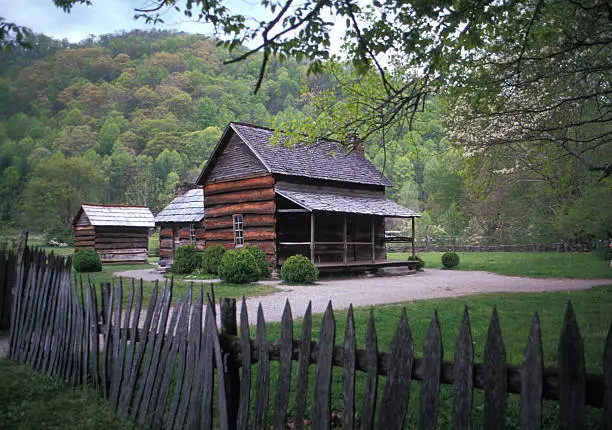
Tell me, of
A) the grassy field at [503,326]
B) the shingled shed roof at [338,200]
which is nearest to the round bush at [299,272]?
the shingled shed roof at [338,200]

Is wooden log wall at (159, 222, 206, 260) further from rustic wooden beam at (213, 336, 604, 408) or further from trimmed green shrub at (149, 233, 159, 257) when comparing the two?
rustic wooden beam at (213, 336, 604, 408)

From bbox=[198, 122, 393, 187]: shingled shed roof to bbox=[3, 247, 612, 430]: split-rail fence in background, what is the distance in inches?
572

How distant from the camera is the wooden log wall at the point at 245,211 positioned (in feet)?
68.2

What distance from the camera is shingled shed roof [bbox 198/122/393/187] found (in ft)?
69.4

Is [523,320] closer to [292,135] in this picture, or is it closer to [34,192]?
[292,135]

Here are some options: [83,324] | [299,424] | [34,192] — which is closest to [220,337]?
[299,424]

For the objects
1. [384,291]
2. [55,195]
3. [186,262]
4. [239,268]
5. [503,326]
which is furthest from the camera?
[55,195]

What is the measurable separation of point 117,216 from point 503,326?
31.9 meters

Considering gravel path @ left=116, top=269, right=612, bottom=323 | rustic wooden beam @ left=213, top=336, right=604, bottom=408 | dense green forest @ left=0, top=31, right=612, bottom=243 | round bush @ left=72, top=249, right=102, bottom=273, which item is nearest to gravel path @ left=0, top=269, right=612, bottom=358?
gravel path @ left=116, top=269, right=612, bottom=323

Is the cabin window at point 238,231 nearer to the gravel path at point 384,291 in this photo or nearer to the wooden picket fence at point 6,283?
the gravel path at point 384,291

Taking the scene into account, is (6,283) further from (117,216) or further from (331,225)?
(117,216)

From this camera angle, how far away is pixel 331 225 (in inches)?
927

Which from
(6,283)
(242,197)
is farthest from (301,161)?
(6,283)

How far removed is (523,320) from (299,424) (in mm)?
6991
